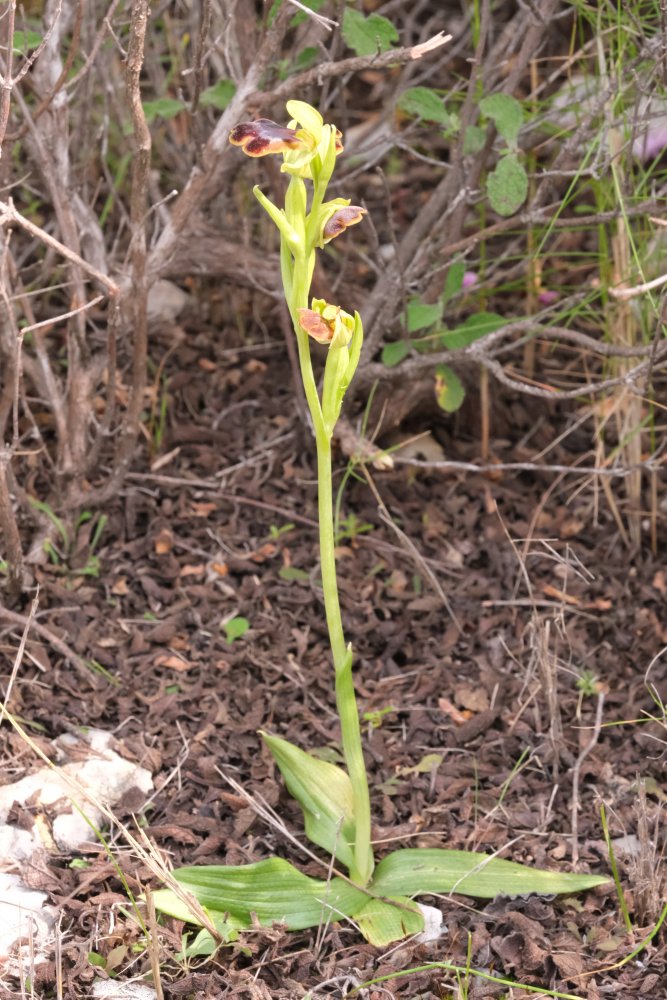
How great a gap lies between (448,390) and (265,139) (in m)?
1.17

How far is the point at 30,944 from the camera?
171 centimetres

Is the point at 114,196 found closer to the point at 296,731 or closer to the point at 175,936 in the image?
the point at 296,731

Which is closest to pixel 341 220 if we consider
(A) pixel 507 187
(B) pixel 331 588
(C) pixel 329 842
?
(B) pixel 331 588

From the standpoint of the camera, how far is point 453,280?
256 cm

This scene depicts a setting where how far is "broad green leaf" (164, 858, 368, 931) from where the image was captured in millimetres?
1861

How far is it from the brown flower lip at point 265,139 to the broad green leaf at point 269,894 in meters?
1.14

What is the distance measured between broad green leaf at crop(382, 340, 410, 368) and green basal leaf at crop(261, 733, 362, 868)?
972 millimetres

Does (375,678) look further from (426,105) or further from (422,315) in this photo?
(426,105)

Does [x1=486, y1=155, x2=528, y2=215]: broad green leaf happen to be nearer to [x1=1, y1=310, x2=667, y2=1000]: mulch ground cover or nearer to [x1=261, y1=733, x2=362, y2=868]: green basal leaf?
[x1=1, y1=310, x2=667, y2=1000]: mulch ground cover

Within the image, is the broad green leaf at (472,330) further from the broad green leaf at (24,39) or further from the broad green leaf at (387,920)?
the broad green leaf at (387,920)

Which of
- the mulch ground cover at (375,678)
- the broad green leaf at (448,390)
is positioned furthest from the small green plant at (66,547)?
the broad green leaf at (448,390)

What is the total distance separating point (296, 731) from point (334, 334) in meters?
0.94

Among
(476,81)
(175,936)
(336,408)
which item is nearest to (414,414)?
(476,81)

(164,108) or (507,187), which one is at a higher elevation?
(164,108)
